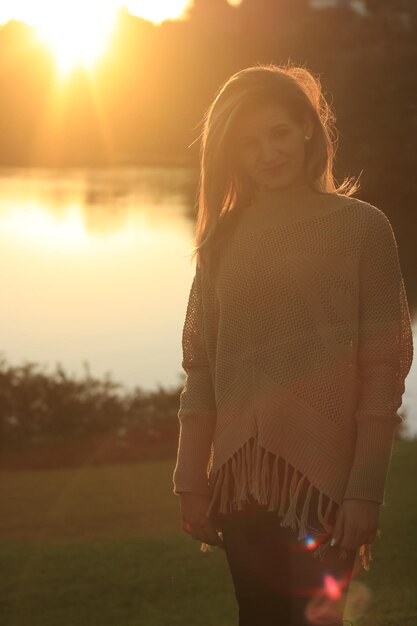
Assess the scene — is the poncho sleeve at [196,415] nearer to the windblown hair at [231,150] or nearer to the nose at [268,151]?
the windblown hair at [231,150]

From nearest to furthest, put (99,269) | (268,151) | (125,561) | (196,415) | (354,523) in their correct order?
(354,523) → (268,151) → (196,415) → (125,561) → (99,269)

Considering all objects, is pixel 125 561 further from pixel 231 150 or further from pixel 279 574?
pixel 231 150

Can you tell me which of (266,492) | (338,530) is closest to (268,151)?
(266,492)

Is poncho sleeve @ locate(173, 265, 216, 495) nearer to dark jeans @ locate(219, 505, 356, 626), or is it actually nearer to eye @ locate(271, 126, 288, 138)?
dark jeans @ locate(219, 505, 356, 626)

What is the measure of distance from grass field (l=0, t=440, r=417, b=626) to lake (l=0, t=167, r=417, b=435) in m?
4.15

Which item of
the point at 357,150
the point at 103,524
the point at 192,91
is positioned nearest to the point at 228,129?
the point at 103,524

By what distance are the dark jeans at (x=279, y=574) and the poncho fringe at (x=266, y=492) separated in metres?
0.03

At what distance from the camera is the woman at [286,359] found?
8.84 feet

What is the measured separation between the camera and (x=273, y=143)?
287 cm

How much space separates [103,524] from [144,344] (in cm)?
992

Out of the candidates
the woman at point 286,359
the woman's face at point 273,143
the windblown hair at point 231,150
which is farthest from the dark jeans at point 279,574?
the woman's face at point 273,143

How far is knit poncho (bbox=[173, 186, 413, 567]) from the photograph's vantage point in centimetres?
270

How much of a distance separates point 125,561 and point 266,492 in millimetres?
4328

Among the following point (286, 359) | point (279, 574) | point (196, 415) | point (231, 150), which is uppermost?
point (231, 150)
